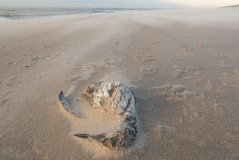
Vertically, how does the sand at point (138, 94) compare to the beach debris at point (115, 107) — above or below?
below

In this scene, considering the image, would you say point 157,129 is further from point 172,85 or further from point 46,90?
→ point 46,90

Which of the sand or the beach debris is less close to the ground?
the beach debris

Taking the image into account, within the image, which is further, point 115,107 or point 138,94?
point 138,94

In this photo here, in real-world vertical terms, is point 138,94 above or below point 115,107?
below
